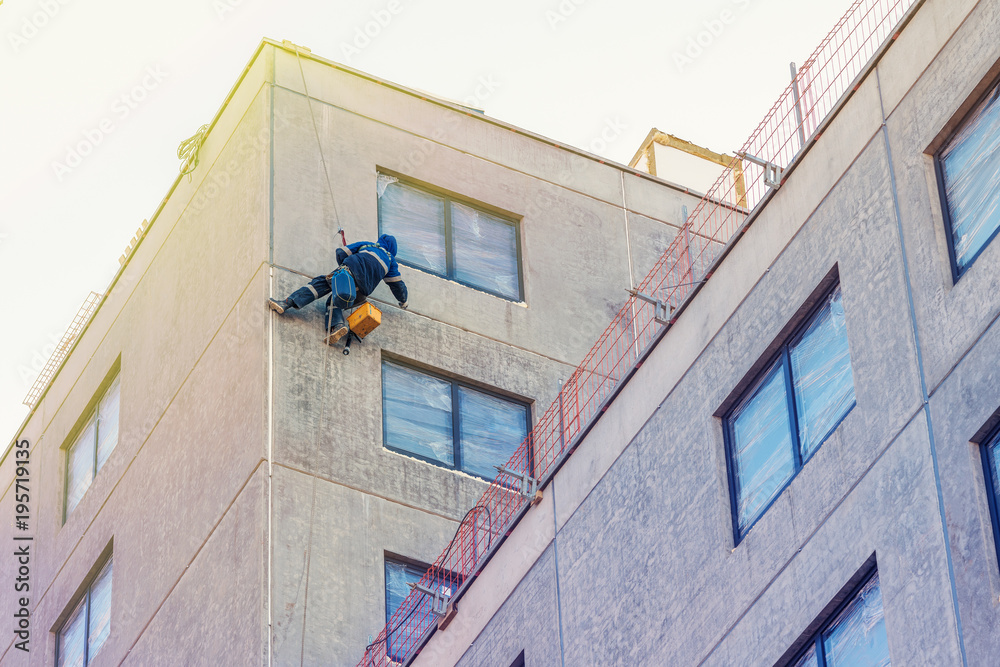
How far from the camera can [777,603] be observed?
605 inches

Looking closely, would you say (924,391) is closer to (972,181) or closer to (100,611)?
(972,181)

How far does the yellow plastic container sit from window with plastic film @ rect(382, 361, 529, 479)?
0.96 m

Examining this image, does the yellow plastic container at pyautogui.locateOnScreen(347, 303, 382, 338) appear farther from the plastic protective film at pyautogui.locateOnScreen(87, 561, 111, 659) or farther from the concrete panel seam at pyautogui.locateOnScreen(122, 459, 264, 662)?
the plastic protective film at pyautogui.locateOnScreen(87, 561, 111, 659)

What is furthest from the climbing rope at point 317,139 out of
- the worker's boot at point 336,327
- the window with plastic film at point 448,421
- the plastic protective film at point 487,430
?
the plastic protective film at point 487,430

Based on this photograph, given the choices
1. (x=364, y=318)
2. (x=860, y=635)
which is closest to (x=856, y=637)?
(x=860, y=635)

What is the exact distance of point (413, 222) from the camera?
29000mm

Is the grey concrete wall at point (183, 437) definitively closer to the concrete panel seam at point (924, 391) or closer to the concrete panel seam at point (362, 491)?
the concrete panel seam at point (362, 491)

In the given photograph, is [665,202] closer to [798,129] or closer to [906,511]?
[798,129]

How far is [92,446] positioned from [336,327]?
287 inches

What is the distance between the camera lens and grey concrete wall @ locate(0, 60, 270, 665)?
987 inches

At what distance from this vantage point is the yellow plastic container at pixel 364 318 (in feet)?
86.0

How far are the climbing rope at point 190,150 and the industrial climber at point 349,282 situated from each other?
4.98 m

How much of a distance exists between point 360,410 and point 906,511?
13.3m

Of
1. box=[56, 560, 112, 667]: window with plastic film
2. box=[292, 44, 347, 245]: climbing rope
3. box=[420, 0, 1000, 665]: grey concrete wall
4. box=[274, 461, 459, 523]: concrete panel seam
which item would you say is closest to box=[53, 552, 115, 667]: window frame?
box=[56, 560, 112, 667]: window with plastic film
